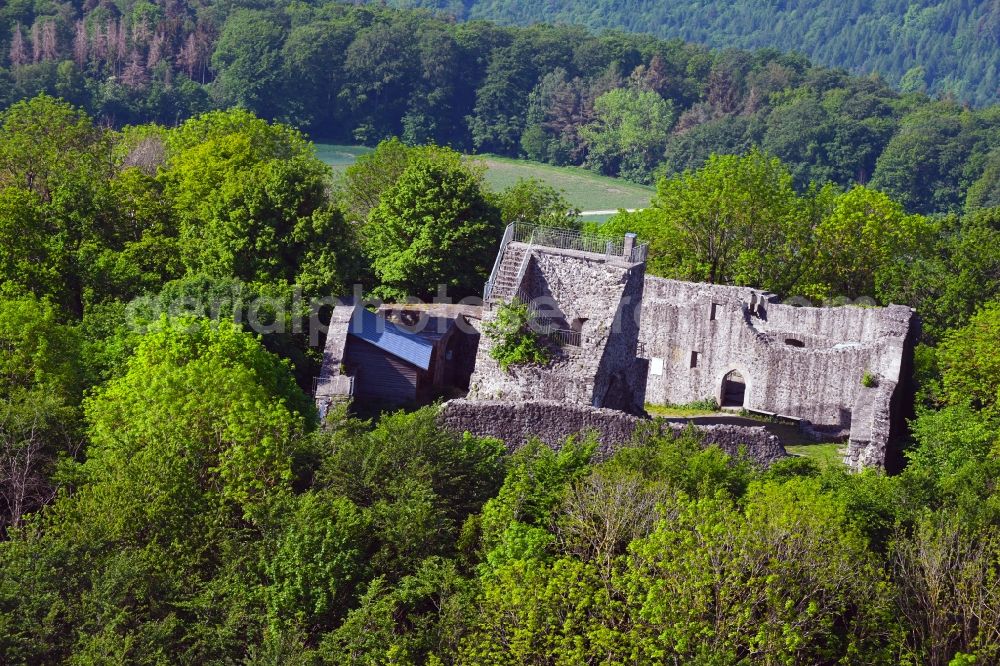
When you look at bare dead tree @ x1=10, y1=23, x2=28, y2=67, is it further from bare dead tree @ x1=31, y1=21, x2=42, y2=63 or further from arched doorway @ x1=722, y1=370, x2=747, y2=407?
arched doorway @ x1=722, y1=370, x2=747, y2=407

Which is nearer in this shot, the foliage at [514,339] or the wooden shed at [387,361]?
the foliage at [514,339]

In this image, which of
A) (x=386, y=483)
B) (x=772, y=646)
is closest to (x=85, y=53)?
(x=386, y=483)

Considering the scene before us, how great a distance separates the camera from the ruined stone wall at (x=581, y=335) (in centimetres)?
3562

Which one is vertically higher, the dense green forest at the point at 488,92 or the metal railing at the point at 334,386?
the dense green forest at the point at 488,92

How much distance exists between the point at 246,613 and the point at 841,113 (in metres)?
109

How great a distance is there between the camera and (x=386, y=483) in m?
28.9

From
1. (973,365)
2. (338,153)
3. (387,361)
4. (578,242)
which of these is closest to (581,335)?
(578,242)

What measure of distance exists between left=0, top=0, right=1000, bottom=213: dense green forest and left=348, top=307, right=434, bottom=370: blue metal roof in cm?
7768

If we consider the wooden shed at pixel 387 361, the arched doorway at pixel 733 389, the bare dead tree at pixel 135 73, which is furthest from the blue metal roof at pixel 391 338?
the bare dead tree at pixel 135 73

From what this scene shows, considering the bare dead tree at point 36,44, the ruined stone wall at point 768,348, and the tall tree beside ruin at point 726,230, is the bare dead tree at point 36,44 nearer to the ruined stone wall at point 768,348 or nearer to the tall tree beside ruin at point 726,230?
the tall tree beside ruin at point 726,230

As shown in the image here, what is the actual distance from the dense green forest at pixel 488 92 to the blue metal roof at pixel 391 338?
7768cm

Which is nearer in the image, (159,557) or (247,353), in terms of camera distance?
(159,557)

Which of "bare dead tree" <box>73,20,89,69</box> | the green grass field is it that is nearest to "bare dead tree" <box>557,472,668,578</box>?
the green grass field

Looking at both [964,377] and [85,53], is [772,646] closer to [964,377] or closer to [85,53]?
[964,377]
